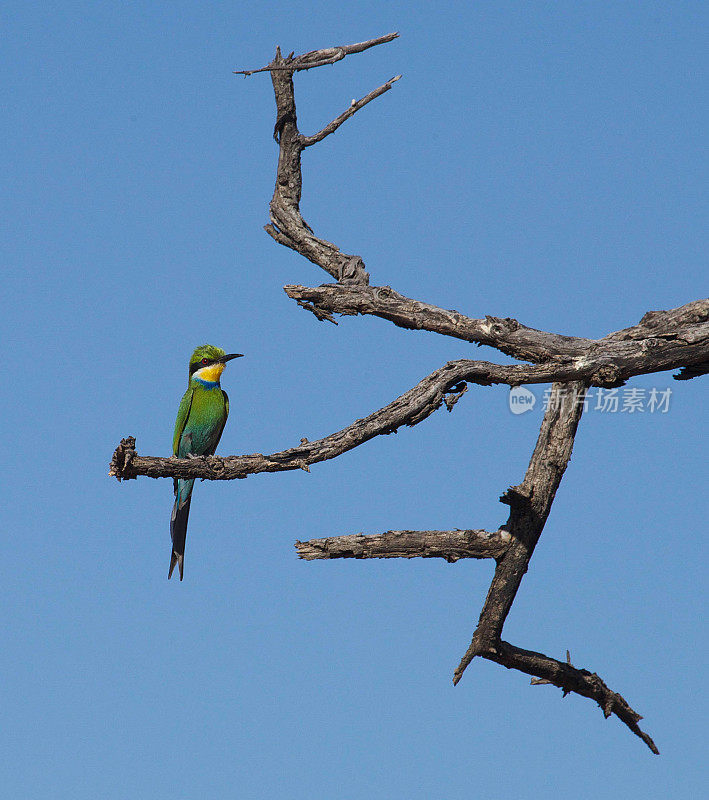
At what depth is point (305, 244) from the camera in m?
6.59

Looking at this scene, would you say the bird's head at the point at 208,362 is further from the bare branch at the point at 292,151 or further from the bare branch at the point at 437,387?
the bare branch at the point at 437,387

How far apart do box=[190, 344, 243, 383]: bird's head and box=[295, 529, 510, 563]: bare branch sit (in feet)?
11.1

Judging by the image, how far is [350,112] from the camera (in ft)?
22.1

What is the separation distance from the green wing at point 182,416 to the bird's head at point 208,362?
0.20 m

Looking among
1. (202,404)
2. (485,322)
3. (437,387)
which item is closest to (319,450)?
(437,387)

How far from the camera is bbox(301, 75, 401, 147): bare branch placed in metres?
6.70

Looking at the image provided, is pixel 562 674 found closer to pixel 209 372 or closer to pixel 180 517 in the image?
pixel 180 517

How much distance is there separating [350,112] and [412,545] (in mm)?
3353

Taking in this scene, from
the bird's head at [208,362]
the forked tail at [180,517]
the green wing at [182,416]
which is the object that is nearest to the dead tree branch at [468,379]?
the bird's head at [208,362]

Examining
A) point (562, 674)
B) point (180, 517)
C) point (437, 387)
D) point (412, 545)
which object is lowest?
point (562, 674)

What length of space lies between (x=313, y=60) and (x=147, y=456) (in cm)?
338

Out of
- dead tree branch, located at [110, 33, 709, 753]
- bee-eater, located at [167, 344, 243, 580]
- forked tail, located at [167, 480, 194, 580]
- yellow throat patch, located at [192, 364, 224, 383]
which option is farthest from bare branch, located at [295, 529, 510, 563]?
yellow throat patch, located at [192, 364, 224, 383]

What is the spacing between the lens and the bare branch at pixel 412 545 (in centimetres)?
538
